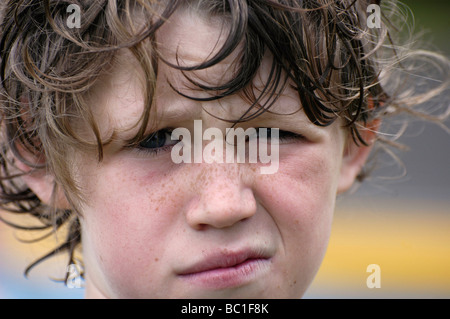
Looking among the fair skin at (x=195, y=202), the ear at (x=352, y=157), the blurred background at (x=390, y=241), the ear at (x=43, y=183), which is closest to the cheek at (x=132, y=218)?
the fair skin at (x=195, y=202)

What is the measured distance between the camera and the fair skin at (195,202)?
0.92 m

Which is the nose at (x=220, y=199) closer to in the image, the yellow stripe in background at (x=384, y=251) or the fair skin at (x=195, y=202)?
the fair skin at (x=195, y=202)

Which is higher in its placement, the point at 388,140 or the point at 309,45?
the point at 388,140

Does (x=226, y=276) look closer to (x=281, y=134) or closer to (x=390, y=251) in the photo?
(x=281, y=134)

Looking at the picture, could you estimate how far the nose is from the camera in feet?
2.96

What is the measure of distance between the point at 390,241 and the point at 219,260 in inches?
110

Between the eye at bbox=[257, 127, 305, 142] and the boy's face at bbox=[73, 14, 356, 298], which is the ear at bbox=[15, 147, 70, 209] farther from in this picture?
the eye at bbox=[257, 127, 305, 142]

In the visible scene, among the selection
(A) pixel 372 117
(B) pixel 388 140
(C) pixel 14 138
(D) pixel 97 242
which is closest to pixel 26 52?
(C) pixel 14 138

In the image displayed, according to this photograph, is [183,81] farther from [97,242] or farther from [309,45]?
[97,242]

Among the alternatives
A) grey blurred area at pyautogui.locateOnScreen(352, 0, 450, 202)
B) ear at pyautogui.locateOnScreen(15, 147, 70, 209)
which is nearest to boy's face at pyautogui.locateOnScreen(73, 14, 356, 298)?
ear at pyautogui.locateOnScreen(15, 147, 70, 209)

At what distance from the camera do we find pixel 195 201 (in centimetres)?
94

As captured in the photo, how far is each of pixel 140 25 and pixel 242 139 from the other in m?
0.26

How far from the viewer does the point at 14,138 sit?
3.73 ft

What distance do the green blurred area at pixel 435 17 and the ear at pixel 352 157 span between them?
3.48 meters
